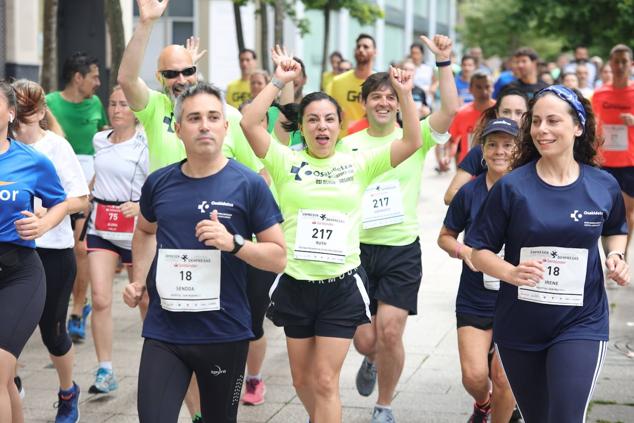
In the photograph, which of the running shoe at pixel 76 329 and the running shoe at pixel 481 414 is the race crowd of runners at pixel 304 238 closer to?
the running shoe at pixel 481 414

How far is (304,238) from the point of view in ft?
18.8

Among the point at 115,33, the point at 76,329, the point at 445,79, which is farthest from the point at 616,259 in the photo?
the point at 115,33

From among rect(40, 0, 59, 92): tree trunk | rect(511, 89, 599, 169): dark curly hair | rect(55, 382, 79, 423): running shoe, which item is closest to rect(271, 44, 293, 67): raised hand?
rect(511, 89, 599, 169): dark curly hair

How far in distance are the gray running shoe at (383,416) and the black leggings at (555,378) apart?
1.67 m

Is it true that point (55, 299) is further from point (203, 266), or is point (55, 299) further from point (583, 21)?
point (583, 21)

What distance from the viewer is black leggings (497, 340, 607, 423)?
4.61m

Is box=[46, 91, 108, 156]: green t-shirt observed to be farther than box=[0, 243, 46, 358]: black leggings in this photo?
Yes

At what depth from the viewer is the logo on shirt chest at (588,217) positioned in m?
4.73

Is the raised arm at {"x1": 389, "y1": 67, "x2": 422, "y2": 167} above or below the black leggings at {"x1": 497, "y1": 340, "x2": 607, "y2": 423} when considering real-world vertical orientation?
above

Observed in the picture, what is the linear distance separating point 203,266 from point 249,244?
25cm

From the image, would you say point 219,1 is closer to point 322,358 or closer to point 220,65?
point 220,65

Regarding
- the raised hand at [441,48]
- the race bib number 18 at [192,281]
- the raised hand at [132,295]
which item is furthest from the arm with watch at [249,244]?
the raised hand at [441,48]

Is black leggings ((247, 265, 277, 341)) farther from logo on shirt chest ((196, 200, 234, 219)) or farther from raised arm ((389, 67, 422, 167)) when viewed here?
logo on shirt chest ((196, 200, 234, 219))

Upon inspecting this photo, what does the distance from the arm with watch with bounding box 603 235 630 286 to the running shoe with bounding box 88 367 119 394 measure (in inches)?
135
